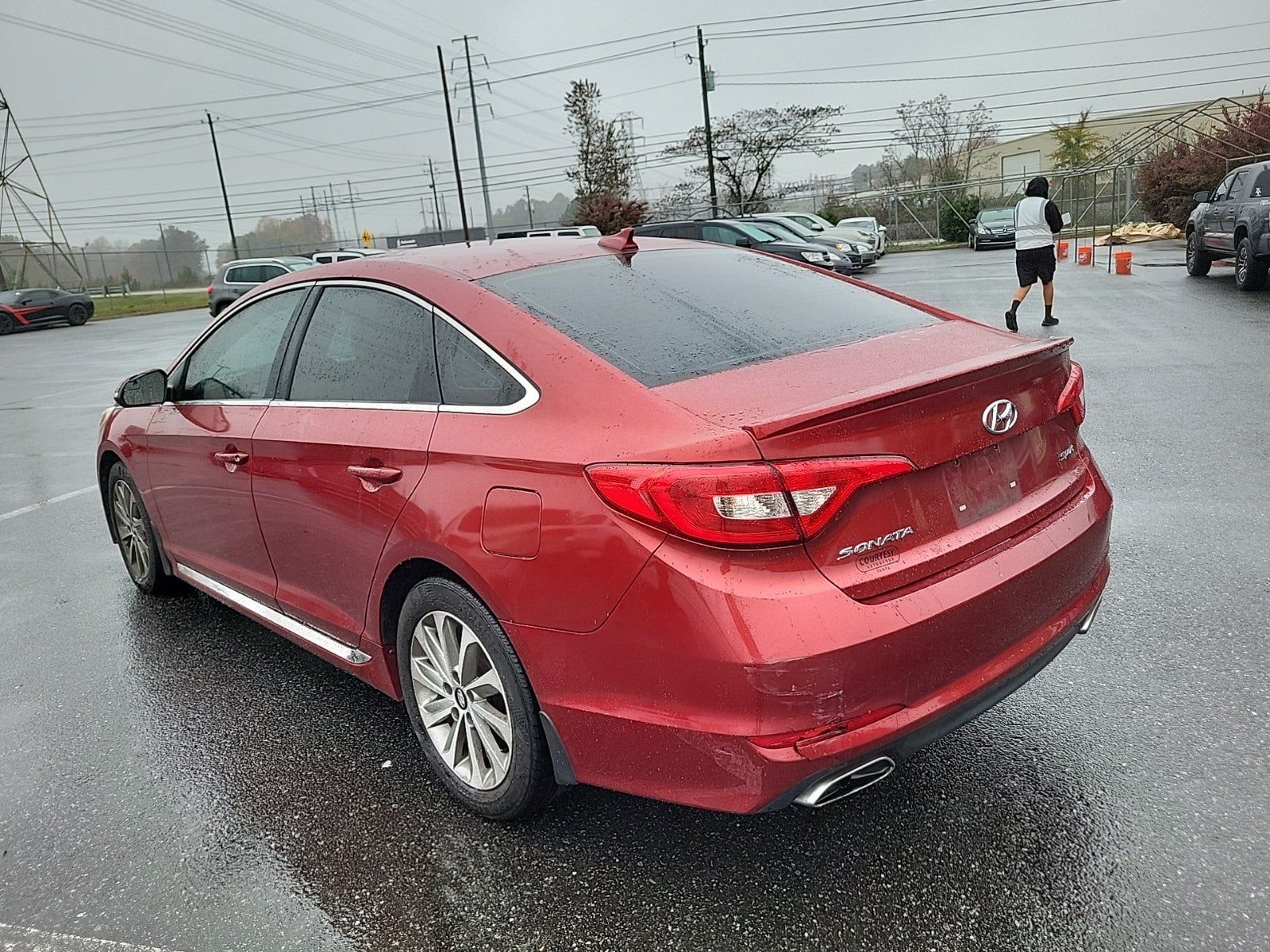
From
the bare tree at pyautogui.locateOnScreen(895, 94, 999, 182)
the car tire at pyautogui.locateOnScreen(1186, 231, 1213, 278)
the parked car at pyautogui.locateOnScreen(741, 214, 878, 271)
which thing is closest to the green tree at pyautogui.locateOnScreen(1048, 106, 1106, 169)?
the bare tree at pyautogui.locateOnScreen(895, 94, 999, 182)

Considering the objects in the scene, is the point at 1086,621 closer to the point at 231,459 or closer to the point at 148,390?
the point at 231,459

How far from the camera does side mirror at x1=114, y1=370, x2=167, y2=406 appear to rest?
429 cm

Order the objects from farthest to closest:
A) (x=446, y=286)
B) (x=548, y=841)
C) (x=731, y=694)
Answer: (x=446, y=286)
(x=548, y=841)
(x=731, y=694)

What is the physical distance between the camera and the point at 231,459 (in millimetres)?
3760

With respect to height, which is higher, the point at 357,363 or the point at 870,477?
the point at 357,363

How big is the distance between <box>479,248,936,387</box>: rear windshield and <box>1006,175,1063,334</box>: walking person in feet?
30.3

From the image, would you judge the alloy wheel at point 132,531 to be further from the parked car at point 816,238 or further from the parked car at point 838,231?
the parked car at point 838,231

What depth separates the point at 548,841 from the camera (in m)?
2.79

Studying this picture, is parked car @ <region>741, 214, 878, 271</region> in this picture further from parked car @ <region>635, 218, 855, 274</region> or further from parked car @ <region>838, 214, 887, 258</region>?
parked car @ <region>838, 214, 887, 258</region>

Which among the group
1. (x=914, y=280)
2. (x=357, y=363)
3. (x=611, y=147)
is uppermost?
(x=611, y=147)

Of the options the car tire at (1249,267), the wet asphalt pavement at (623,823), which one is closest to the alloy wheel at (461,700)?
the wet asphalt pavement at (623,823)

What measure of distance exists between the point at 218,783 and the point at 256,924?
2.75ft

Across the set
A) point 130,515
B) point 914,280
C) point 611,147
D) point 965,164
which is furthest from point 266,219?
point 130,515

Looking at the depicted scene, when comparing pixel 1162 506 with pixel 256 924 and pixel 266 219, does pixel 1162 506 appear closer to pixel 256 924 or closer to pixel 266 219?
pixel 256 924
